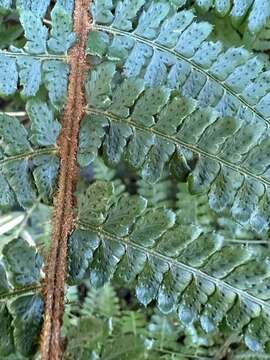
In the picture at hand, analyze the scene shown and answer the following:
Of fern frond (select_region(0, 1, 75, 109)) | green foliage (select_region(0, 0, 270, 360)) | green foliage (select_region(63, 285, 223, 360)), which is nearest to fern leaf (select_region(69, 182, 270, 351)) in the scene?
green foliage (select_region(0, 0, 270, 360))

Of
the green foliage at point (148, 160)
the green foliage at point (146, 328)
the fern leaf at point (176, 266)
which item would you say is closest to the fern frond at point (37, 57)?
the green foliage at point (148, 160)

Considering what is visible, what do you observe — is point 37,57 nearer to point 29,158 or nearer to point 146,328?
point 29,158

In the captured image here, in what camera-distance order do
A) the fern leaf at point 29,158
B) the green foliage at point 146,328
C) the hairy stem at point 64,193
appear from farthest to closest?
the green foliage at point 146,328, the fern leaf at point 29,158, the hairy stem at point 64,193

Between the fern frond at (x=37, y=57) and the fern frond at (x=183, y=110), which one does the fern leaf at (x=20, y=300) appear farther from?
the fern frond at (x=37, y=57)

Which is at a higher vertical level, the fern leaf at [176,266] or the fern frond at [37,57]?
the fern frond at [37,57]

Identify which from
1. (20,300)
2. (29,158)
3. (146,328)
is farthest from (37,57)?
(146,328)

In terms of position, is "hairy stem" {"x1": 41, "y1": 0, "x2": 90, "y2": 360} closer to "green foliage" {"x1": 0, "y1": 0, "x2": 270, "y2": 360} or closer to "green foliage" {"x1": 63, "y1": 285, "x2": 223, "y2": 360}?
"green foliage" {"x1": 0, "y1": 0, "x2": 270, "y2": 360}
